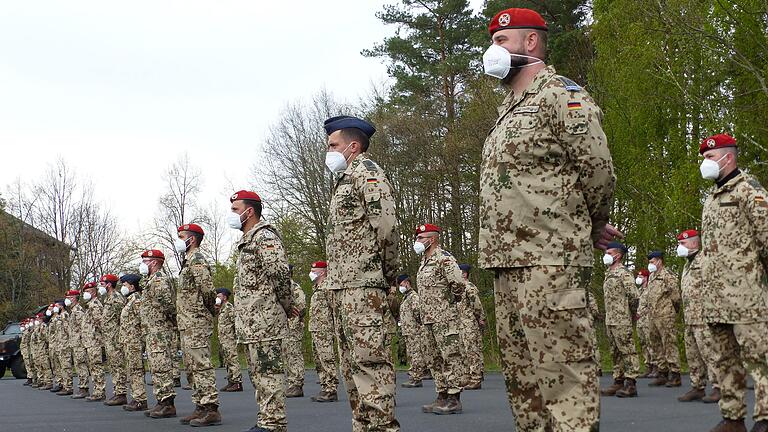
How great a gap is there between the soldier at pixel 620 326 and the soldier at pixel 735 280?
4.98 metres

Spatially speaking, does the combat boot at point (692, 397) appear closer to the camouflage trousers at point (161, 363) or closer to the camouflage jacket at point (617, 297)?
the camouflage jacket at point (617, 297)

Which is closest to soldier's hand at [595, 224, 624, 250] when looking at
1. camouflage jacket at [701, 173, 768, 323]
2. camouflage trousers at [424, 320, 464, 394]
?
camouflage jacket at [701, 173, 768, 323]

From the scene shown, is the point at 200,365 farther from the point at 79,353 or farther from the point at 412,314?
the point at 412,314

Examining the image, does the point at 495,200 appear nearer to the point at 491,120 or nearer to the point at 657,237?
the point at 657,237

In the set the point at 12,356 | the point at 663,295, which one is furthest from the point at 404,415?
the point at 12,356

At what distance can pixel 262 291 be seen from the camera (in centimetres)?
773

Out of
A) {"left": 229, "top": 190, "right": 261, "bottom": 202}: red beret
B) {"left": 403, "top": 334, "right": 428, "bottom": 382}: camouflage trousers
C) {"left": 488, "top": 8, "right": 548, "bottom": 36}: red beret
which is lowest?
{"left": 403, "top": 334, "right": 428, "bottom": 382}: camouflage trousers

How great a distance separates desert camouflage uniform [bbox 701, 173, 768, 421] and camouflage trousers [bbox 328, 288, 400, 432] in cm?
308

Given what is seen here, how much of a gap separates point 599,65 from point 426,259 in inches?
640

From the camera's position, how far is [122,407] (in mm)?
13055

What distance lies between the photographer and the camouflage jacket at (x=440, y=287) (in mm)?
10070

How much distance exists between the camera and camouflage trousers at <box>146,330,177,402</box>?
35.4 ft

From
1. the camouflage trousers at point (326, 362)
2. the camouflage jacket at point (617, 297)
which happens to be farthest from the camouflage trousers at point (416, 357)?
the camouflage jacket at point (617, 297)

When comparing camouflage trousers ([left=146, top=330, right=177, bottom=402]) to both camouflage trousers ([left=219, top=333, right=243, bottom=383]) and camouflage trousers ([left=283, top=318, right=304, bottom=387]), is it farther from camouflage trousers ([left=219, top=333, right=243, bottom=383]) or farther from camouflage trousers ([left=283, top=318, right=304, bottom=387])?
camouflage trousers ([left=219, top=333, right=243, bottom=383])
